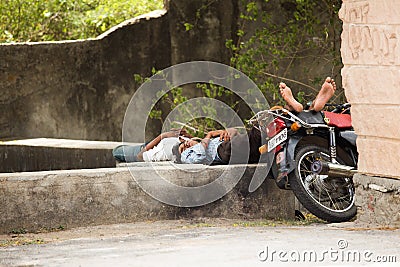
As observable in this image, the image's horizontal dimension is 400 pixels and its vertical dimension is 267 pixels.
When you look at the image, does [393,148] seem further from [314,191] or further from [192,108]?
[192,108]

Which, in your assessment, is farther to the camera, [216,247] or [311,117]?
[311,117]

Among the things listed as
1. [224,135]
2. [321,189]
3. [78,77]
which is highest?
[78,77]

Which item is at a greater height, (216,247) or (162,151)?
(162,151)

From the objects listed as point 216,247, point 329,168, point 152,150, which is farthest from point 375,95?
point 152,150

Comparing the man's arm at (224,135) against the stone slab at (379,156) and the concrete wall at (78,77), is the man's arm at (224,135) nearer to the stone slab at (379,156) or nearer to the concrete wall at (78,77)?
the stone slab at (379,156)

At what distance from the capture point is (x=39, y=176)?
777cm

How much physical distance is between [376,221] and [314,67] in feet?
15.0

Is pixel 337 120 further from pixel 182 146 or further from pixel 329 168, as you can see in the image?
pixel 182 146

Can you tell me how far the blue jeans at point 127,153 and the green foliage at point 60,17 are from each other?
480 centimetres

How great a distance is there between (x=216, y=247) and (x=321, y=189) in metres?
2.41

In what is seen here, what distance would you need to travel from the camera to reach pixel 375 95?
6977 mm

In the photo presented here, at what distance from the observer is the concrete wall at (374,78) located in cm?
679

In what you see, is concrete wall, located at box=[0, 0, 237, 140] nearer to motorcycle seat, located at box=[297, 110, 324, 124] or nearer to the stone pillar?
motorcycle seat, located at box=[297, 110, 324, 124]

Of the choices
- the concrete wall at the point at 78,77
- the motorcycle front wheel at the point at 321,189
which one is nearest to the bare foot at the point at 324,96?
the motorcycle front wheel at the point at 321,189
